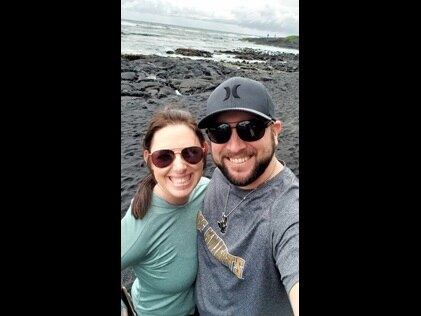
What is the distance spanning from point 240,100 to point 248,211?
46 centimetres

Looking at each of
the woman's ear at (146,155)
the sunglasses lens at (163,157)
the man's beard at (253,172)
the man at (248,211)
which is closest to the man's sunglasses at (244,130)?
the man at (248,211)

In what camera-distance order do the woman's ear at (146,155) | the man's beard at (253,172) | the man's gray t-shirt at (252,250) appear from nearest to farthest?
1. the man's gray t-shirt at (252,250)
2. the man's beard at (253,172)
3. the woman's ear at (146,155)

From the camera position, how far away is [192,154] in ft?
4.33

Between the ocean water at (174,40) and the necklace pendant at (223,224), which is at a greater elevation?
the ocean water at (174,40)

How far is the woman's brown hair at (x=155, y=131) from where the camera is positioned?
4.48ft

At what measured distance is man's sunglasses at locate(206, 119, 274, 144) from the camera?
4.13 ft

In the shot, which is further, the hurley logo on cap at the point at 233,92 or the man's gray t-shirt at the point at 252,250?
the hurley logo on cap at the point at 233,92

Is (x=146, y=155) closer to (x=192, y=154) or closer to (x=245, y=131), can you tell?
(x=192, y=154)

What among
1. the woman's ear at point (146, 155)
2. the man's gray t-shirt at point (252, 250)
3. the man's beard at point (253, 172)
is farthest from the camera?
the woman's ear at point (146, 155)

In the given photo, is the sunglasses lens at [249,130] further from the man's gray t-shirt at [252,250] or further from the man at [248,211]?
the man's gray t-shirt at [252,250]

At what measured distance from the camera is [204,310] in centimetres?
143
